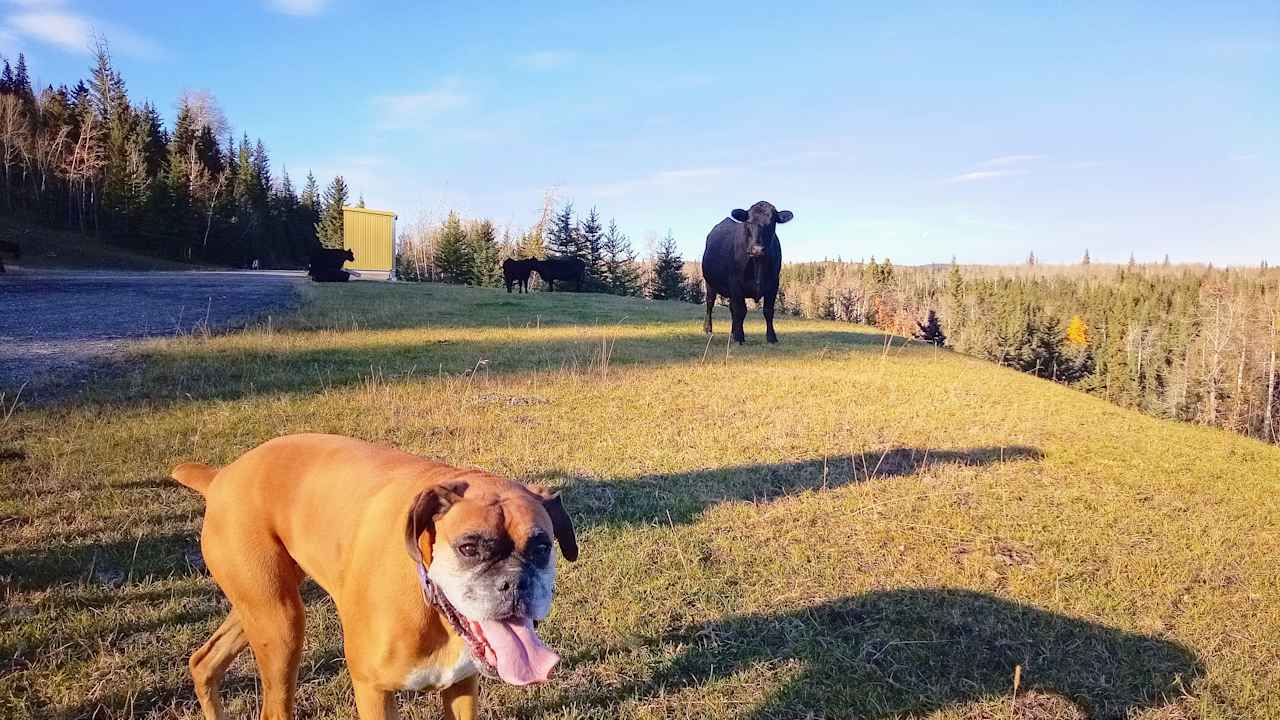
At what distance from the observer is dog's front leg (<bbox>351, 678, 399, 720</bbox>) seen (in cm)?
239

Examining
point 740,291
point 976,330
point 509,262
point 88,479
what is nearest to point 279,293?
point 509,262

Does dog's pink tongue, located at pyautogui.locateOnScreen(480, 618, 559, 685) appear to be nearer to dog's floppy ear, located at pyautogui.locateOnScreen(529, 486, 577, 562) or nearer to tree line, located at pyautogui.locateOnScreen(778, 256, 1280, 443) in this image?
dog's floppy ear, located at pyautogui.locateOnScreen(529, 486, 577, 562)

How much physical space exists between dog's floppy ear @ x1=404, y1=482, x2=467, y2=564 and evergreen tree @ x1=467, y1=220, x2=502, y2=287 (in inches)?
1808

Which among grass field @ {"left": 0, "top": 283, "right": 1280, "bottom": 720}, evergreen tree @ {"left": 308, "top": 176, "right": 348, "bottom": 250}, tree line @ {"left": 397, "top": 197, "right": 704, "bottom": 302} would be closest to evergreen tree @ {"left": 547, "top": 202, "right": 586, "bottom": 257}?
tree line @ {"left": 397, "top": 197, "right": 704, "bottom": 302}

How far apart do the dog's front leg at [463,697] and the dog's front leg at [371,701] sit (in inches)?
11.4

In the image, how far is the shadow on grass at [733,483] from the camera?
555 cm

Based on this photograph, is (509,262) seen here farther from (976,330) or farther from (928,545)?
(976,330)

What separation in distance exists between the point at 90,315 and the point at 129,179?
147 ft

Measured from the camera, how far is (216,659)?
9.83 ft

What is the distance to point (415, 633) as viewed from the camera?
2268 mm

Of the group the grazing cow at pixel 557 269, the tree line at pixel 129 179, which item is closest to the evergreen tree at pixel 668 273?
the grazing cow at pixel 557 269

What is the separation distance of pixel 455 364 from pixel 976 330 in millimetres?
78326

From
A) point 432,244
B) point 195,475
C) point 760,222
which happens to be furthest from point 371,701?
point 432,244

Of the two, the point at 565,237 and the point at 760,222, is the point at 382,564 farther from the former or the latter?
the point at 565,237
